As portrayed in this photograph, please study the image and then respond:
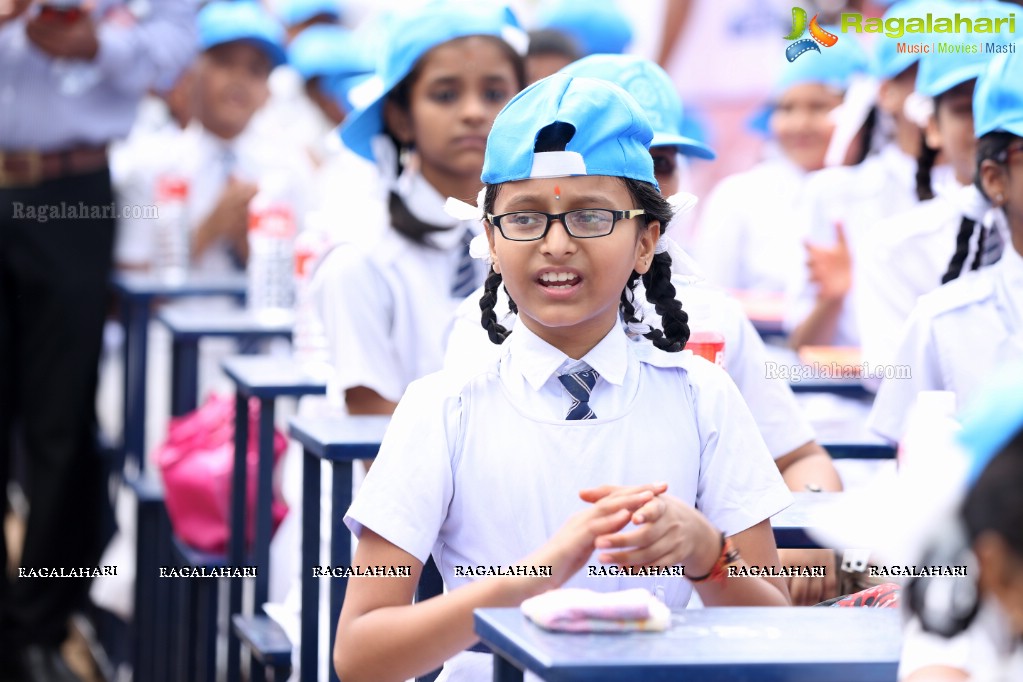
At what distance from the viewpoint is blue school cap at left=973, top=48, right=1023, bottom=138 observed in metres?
2.68

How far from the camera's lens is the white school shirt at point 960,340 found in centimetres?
269

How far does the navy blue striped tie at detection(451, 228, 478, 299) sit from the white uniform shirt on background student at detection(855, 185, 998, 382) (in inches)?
Answer: 36.9

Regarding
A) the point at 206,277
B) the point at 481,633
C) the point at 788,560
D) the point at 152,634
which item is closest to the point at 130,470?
the point at 152,634

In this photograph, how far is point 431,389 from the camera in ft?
6.66

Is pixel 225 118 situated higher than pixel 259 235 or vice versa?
pixel 225 118

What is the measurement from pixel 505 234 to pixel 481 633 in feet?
2.03

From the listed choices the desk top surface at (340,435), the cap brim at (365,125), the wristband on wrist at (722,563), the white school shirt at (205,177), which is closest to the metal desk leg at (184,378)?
the cap brim at (365,125)

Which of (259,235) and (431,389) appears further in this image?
(259,235)

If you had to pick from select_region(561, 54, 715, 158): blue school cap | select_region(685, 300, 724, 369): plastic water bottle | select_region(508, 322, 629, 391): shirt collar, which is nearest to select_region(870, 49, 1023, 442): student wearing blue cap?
select_region(685, 300, 724, 369): plastic water bottle

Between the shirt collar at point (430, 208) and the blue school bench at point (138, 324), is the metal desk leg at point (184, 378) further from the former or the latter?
the shirt collar at point (430, 208)

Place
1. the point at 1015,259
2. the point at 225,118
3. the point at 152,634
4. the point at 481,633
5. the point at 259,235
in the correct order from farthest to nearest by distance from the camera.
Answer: the point at 225,118 → the point at 259,235 → the point at 152,634 → the point at 1015,259 → the point at 481,633

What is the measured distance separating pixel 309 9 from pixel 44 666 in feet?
15.5

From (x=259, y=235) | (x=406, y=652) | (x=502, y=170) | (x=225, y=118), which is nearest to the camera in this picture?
(x=406, y=652)

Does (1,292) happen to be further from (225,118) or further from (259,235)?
(225,118)
